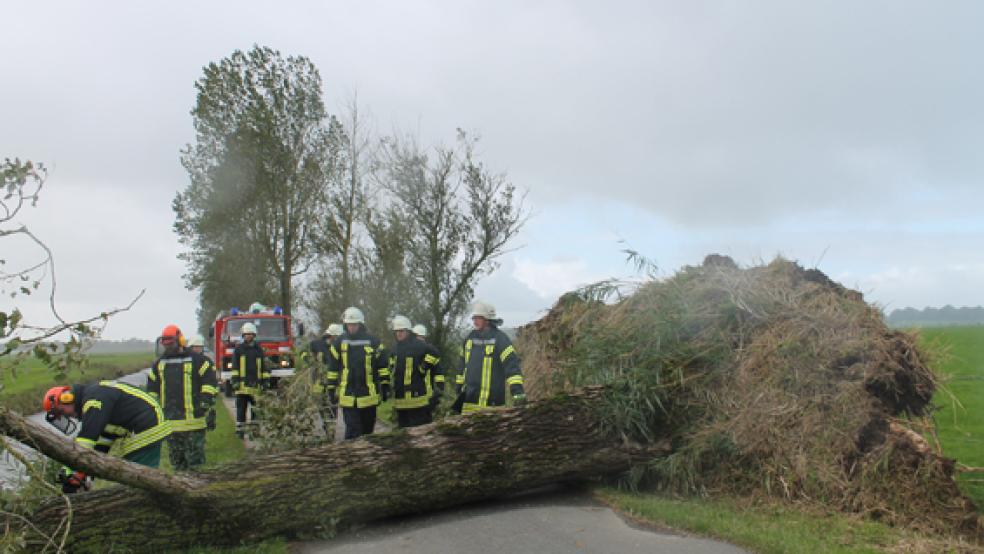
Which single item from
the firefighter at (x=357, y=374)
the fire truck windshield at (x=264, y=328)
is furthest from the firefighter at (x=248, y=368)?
the fire truck windshield at (x=264, y=328)

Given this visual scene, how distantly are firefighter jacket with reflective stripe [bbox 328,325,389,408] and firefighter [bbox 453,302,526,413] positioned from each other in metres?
1.30

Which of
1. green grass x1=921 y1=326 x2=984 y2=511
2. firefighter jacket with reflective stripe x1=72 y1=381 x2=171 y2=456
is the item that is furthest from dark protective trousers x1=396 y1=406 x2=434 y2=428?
green grass x1=921 y1=326 x2=984 y2=511

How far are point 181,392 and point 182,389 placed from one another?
3cm

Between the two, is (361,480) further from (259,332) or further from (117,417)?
(259,332)

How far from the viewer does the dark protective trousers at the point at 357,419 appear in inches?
339

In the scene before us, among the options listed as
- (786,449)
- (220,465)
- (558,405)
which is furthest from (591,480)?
(220,465)

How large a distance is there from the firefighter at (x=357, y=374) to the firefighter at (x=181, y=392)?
142 centimetres

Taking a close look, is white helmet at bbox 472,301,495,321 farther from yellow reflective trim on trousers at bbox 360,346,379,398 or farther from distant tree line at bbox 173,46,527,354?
distant tree line at bbox 173,46,527,354

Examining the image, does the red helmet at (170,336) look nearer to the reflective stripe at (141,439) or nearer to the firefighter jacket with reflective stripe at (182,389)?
the firefighter jacket with reflective stripe at (182,389)

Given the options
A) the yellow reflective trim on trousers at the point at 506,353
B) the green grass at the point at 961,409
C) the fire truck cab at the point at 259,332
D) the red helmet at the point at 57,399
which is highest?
the fire truck cab at the point at 259,332

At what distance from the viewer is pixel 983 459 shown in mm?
8367

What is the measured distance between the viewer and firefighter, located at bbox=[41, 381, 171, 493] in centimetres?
601

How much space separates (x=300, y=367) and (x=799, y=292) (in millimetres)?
6625

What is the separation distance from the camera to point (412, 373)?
859 cm
